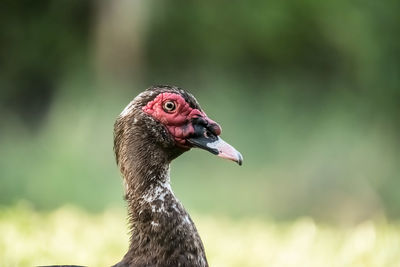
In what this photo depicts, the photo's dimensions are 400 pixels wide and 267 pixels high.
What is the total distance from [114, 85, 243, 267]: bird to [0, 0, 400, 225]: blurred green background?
17.6 feet

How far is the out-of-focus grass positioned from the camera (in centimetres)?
509

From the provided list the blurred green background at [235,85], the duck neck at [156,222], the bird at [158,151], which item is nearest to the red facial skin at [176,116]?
the bird at [158,151]

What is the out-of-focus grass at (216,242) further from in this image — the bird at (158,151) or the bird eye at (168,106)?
the bird eye at (168,106)

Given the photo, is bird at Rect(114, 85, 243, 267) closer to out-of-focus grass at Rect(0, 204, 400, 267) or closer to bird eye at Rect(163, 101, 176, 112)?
bird eye at Rect(163, 101, 176, 112)

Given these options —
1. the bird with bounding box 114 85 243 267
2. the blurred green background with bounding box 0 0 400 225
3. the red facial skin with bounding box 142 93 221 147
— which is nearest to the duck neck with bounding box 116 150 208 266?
the bird with bounding box 114 85 243 267

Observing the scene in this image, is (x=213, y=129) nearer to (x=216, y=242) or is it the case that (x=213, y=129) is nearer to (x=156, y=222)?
(x=156, y=222)

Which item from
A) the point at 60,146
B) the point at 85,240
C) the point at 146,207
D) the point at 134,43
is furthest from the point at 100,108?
the point at 146,207

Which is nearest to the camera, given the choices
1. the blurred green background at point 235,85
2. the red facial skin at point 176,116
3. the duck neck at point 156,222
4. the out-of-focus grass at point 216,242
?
the duck neck at point 156,222

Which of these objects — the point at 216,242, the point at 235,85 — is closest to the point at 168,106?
the point at 216,242

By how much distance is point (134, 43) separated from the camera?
11883 millimetres

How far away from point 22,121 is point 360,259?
6902 mm

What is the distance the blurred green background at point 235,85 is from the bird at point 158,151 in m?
5.36

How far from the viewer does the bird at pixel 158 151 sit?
3.66m

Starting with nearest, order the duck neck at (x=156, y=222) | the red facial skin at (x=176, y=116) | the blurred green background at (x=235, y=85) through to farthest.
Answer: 1. the duck neck at (x=156, y=222)
2. the red facial skin at (x=176, y=116)
3. the blurred green background at (x=235, y=85)
